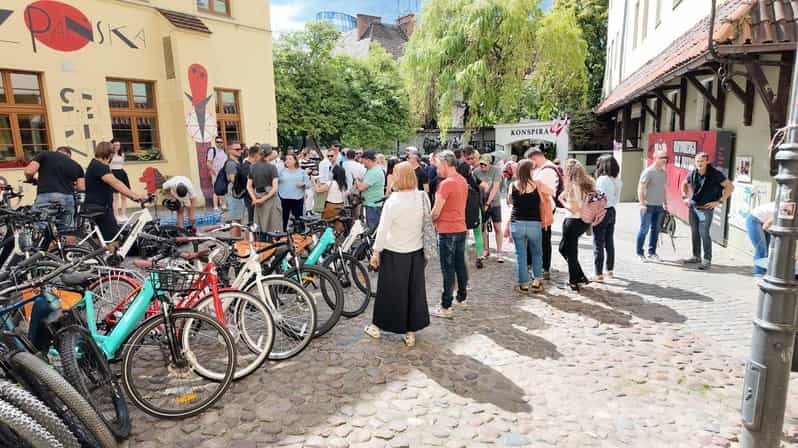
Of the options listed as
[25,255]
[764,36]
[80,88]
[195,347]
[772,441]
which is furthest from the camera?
[80,88]

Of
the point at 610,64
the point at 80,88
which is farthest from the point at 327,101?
the point at 80,88

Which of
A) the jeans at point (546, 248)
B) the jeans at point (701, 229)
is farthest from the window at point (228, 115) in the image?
the jeans at point (701, 229)

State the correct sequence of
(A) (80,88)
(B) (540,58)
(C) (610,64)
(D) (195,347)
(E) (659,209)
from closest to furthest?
(D) (195,347) < (E) (659,209) < (A) (80,88) < (B) (540,58) < (C) (610,64)

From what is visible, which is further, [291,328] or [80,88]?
[80,88]

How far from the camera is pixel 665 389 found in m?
3.77

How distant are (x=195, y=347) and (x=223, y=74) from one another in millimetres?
12649

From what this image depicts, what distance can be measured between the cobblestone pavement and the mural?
10694 millimetres

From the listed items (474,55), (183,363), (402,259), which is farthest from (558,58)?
(183,363)

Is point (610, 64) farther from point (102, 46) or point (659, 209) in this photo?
point (102, 46)

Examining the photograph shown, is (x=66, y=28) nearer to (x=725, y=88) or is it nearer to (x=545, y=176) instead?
(x=545, y=176)

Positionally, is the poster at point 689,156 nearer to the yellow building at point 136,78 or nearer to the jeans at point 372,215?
the jeans at point 372,215

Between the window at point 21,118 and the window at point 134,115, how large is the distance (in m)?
1.49

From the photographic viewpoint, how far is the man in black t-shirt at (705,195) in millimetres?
6930

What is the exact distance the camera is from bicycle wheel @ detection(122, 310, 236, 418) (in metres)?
3.33
